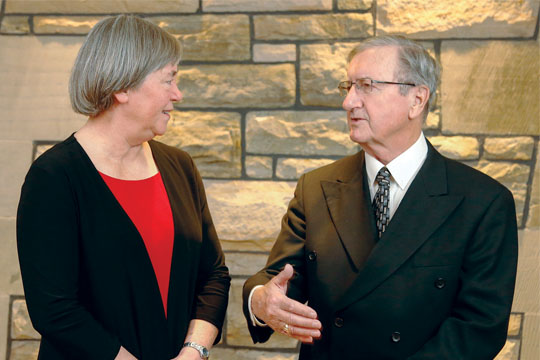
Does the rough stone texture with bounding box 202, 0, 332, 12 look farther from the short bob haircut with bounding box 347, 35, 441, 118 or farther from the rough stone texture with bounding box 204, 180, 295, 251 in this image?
the short bob haircut with bounding box 347, 35, 441, 118

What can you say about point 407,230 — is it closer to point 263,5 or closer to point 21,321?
point 263,5

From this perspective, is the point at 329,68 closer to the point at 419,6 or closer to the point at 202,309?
the point at 419,6

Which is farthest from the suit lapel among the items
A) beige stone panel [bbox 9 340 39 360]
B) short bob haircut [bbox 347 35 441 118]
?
beige stone panel [bbox 9 340 39 360]

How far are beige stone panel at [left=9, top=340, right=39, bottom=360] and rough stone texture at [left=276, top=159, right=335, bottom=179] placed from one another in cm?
136

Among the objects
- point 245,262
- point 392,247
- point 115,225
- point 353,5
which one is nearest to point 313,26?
point 353,5

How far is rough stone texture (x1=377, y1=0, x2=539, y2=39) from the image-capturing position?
2.50 metres

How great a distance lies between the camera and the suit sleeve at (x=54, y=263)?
1.48 m

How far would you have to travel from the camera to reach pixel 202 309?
5.84 ft

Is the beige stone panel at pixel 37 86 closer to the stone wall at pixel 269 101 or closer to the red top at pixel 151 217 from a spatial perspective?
the stone wall at pixel 269 101

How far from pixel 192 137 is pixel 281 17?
64 centimetres

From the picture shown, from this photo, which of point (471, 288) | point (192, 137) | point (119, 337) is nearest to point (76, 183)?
point (119, 337)

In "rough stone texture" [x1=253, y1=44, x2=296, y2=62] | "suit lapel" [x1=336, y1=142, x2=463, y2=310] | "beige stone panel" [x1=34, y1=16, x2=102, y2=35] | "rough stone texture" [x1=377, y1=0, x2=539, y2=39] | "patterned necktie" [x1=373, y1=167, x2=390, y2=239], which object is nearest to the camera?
"suit lapel" [x1=336, y1=142, x2=463, y2=310]

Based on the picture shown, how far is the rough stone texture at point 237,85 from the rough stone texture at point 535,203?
1.05 meters

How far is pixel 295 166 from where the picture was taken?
105 inches
